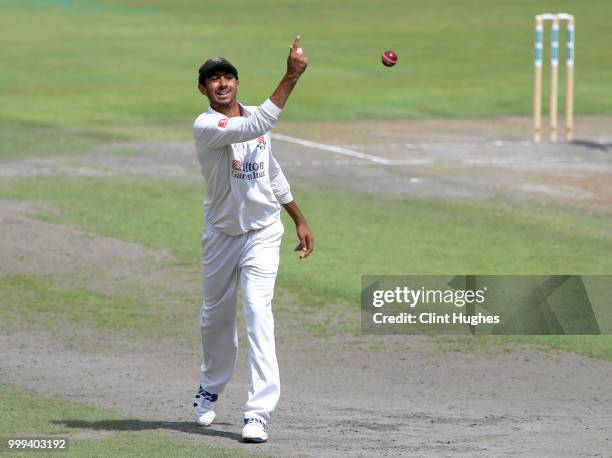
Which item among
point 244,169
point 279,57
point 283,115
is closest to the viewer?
point 244,169

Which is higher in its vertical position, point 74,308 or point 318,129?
point 318,129

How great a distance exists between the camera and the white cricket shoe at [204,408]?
8.90 metres

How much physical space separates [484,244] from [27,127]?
1145 cm

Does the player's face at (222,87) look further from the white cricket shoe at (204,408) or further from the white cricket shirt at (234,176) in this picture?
the white cricket shoe at (204,408)

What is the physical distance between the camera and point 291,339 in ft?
39.4

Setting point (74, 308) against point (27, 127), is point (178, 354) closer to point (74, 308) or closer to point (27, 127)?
point (74, 308)

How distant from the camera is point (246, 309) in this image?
8.64 meters

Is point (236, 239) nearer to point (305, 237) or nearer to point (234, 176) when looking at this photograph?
point (234, 176)

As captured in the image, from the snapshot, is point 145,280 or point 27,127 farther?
point 27,127

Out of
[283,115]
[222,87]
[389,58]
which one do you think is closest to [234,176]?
[222,87]

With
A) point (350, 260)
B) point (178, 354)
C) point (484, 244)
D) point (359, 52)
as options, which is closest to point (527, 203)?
point (484, 244)

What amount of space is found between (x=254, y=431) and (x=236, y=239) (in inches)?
48.8

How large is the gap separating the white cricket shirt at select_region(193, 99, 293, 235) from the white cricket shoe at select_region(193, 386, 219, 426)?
3.56 ft

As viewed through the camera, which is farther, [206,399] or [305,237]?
[305,237]
